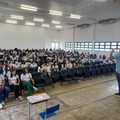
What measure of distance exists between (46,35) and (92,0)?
15036 mm

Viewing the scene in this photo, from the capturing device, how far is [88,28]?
1631 cm

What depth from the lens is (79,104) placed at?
489cm

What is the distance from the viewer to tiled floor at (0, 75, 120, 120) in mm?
4055

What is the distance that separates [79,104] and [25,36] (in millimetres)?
16520

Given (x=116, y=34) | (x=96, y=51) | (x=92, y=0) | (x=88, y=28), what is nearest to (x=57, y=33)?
(x=88, y=28)

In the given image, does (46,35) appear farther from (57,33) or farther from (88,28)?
(88,28)

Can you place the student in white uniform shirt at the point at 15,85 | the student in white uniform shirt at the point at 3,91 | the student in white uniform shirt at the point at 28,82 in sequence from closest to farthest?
the student in white uniform shirt at the point at 3,91 < the student in white uniform shirt at the point at 15,85 < the student in white uniform shirt at the point at 28,82

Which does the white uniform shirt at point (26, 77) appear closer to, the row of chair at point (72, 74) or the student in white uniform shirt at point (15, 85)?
the student in white uniform shirt at point (15, 85)

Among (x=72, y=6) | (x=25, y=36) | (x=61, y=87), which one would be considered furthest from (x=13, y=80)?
(x=25, y=36)

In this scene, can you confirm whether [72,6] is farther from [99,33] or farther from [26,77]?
[99,33]

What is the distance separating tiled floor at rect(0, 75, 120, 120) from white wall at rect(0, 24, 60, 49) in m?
13.9

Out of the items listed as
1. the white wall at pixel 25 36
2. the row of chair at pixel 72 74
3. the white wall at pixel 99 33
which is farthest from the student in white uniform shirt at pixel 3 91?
the white wall at pixel 25 36

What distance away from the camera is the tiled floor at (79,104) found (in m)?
4.05

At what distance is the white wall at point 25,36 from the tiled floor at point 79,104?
45.6 feet
